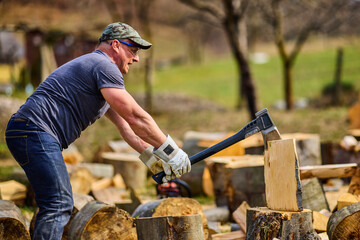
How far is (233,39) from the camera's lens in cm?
1141

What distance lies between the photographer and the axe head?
379 cm

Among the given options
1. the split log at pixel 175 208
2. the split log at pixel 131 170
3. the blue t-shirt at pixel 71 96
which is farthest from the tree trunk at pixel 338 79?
the blue t-shirt at pixel 71 96

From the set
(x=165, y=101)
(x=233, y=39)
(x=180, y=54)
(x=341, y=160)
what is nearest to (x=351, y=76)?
(x=165, y=101)

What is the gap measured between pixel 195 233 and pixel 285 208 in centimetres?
73

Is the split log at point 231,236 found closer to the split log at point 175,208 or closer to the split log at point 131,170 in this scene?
the split log at point 175,208

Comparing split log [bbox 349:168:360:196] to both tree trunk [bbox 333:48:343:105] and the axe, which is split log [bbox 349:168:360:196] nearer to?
the axe

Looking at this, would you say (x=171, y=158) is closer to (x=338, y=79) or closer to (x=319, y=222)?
(x=319, y=222)

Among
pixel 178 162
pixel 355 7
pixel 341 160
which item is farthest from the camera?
pixel 355 7

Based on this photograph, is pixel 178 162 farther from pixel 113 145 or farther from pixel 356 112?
pixel 356 112

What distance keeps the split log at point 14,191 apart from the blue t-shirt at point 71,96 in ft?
10.2

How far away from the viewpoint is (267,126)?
3.85 m

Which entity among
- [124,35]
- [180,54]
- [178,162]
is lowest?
[178,162]

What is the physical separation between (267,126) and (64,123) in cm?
154

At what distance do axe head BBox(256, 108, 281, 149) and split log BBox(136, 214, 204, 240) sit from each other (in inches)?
33.6
